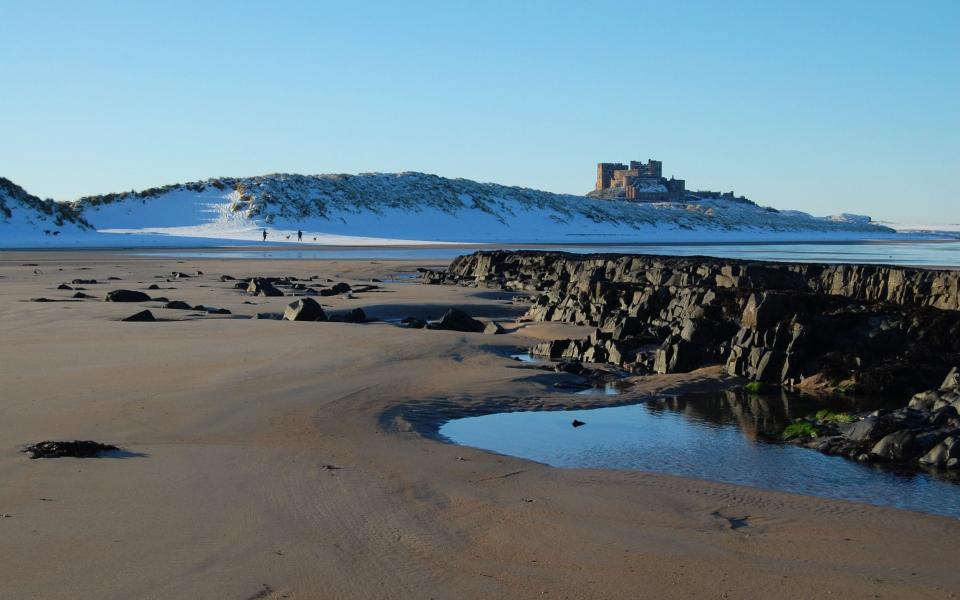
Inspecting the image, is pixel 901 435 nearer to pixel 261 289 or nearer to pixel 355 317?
pixel 355 317

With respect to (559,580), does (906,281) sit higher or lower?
higher

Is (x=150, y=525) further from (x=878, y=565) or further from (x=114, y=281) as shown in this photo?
(x=114, y=281)

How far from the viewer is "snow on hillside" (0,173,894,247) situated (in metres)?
72.0

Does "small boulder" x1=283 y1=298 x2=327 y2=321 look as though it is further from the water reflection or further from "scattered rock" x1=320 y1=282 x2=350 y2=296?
the water reflection

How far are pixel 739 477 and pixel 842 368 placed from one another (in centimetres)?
533

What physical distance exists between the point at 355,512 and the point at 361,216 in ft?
260

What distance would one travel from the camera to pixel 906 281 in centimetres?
1958

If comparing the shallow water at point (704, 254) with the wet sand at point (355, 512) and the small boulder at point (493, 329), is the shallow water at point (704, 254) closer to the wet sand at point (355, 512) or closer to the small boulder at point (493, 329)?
the small boulder at point (493, 329)

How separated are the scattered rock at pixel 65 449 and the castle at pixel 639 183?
457ft

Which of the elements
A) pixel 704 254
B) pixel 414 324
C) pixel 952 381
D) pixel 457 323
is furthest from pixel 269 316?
pixel 704 254

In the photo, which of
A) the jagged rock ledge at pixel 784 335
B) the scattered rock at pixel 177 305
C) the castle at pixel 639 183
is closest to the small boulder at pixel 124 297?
the scattered rock at pixel 177 305

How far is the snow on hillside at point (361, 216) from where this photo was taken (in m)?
72.0

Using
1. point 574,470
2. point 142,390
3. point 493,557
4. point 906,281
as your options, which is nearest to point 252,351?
point 142,390

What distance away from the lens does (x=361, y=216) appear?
277 ft
